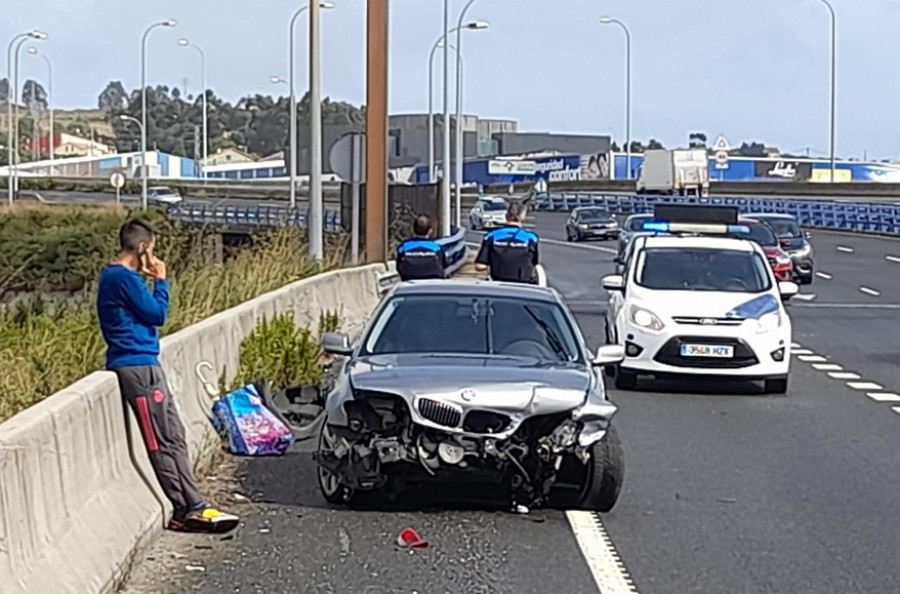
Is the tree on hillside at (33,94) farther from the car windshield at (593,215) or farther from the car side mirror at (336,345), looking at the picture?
the car side mirror at (336,345)

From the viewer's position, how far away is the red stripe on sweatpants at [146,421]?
821cm

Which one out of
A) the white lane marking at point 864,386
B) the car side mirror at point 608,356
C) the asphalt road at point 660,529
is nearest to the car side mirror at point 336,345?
the asphalt road at point 660,529

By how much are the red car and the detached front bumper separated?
14.2m

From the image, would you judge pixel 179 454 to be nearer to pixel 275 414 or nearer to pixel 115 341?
pixel 115 341

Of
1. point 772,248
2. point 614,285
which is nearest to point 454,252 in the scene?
point 772,248

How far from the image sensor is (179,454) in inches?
335

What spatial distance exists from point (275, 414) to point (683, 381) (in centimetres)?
692

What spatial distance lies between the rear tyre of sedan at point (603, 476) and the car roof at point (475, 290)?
5.28ft

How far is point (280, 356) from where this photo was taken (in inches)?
555

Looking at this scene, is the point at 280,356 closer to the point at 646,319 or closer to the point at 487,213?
the point at 646,319

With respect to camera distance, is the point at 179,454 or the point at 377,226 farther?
the point at 377,226

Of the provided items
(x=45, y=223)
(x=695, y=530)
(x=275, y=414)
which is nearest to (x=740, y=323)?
(x=275, y=414)

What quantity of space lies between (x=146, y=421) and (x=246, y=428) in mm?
2955

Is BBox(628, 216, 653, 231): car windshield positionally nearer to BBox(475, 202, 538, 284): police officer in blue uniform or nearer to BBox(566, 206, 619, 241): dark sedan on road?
BBox(566, 206, 619, 241): dark sedan on road
